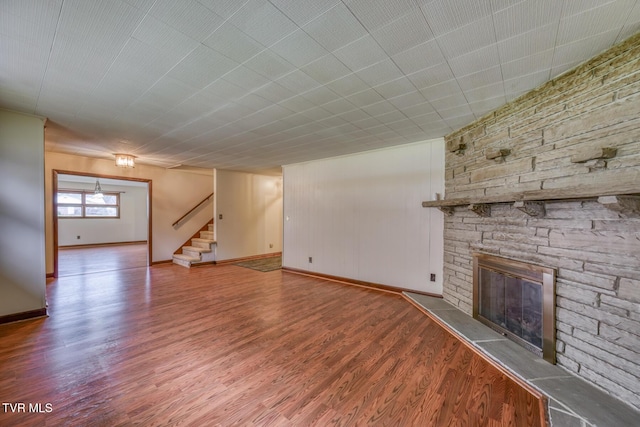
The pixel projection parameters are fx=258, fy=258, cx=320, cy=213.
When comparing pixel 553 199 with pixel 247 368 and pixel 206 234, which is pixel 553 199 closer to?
pixel 247 368

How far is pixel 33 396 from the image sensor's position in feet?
6.01

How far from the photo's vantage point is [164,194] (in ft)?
22.3

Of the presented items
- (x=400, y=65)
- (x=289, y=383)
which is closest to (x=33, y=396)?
(x=289, y=383)

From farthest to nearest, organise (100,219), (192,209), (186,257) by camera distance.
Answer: (100,219), (192,209), (186,257)

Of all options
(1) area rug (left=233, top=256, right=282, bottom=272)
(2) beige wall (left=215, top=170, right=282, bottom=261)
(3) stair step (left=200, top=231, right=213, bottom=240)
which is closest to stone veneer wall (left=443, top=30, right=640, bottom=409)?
(1) area rug (left=233, top=256, right=282, bottom=272)

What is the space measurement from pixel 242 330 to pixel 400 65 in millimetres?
3042

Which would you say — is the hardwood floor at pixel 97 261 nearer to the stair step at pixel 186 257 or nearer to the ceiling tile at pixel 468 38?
the stair step at pixel 186 257

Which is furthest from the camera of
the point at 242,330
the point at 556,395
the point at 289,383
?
the point at 242,330

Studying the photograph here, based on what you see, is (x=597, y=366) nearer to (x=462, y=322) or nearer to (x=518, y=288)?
(x=518, y=288)

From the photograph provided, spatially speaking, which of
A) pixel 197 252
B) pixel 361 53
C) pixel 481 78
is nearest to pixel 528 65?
pixel 481 78

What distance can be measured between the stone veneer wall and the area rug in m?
4.75

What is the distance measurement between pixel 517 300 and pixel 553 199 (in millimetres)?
1119

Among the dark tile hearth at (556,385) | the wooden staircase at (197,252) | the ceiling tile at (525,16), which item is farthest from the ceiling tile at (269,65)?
the wooden staircase at (197,252)

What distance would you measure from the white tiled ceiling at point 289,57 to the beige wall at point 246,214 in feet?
11.7
